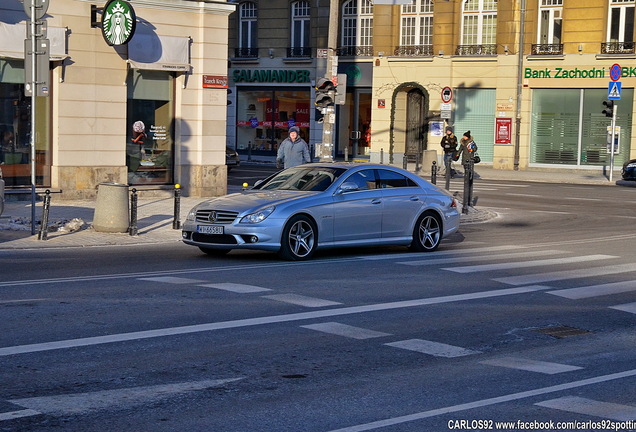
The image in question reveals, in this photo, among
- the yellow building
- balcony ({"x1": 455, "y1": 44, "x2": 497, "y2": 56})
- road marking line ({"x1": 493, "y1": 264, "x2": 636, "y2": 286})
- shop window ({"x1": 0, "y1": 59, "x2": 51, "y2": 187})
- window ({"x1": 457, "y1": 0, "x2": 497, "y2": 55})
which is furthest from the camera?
window ({"x1": 457, "y1": 0, "x2": 497, "y2": 55})

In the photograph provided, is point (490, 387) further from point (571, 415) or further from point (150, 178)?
point (150, 178)

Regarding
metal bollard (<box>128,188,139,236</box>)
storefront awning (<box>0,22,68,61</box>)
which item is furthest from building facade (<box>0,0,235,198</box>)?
metal bollard (<box>128,188,139,236</box>)

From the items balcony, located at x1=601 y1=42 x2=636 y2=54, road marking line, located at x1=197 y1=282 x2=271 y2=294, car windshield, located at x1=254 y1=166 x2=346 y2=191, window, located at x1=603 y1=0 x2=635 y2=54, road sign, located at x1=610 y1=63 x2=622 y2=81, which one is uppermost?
window, located at x1=603 y1=0 x2=635 y2=54

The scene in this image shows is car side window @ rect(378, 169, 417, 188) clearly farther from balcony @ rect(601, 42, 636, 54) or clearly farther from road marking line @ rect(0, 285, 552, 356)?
balcony @ rect(601, 42, 636, 54)

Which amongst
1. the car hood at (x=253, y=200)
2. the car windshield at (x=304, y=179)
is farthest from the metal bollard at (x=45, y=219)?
the car windshield at (x=304, y=179)

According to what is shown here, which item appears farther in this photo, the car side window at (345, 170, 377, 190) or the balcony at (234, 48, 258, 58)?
the balcony at (234, 48, 258, 58)

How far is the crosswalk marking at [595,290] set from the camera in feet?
40.7

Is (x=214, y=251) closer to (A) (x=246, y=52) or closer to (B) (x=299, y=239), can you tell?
(B) (x=299, y=239)

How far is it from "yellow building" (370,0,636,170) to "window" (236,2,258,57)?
7.15 m

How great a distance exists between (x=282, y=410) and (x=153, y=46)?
19.1 metres

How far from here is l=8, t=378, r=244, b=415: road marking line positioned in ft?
22.1

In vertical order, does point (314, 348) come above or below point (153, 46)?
below

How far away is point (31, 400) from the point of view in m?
6.90

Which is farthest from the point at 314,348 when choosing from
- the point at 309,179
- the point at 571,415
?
the point at 309,179
